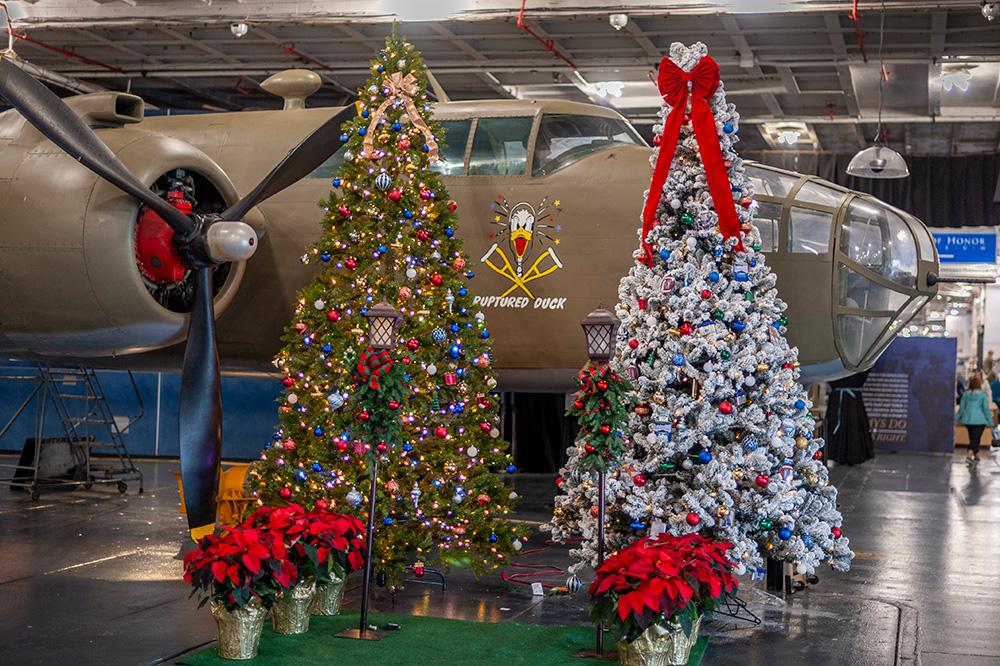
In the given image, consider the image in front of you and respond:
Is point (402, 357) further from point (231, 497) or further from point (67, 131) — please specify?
point (231, 497)

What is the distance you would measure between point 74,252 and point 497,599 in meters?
3.60

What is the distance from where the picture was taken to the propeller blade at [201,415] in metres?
7.99

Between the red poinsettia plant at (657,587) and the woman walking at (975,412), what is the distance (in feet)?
51.7

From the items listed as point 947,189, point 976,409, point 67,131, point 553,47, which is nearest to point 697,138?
point 67,131

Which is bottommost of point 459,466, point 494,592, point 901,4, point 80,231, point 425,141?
point 494,592

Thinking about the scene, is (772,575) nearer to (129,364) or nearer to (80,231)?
(80,231)

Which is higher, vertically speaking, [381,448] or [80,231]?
[80,231]

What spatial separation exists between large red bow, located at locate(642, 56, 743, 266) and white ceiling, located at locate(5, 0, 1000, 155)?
16.2 feet

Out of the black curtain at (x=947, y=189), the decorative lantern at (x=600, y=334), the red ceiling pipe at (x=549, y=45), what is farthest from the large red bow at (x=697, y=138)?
the black curtain at (x=947, y=189)

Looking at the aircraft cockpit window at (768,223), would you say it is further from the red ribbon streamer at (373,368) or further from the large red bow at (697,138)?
the red ribbon streamer at (373,368)

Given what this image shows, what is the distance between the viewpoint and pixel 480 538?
7.32 meters

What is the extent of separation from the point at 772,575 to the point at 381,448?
3067 mm

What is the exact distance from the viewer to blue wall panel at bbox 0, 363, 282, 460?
16828mm

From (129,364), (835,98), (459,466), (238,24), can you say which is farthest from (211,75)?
(459,466)
